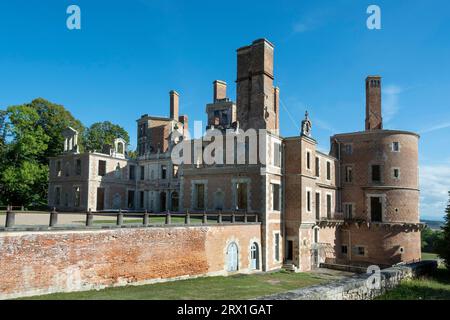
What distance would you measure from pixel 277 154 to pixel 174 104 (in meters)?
22.7

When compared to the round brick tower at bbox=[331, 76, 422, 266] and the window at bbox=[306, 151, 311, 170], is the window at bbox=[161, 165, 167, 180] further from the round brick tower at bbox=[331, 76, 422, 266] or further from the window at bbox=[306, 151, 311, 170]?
the round brick tower at bbox=[331, 76, 422, 266]

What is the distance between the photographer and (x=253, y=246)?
73.2 ft

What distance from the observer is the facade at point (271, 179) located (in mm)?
24188

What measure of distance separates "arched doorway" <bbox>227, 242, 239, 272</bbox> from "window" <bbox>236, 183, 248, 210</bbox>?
4.23 meters

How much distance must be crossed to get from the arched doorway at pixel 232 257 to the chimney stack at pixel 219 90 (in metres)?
22.5

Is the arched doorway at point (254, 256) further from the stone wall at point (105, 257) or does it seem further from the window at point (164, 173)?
the window at point (164, 173)

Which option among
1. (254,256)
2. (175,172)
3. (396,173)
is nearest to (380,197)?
(396,173)

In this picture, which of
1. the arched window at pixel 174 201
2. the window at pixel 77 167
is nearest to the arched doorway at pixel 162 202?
the arched window at pixel 174 201

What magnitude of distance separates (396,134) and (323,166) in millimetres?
7478

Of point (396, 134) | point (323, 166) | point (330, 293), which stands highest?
point (396, 134)

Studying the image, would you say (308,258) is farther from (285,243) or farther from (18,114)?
(18,114)

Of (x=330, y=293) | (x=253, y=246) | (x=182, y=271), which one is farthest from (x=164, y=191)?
(x=330, y=293)

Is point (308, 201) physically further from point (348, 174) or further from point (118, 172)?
point (118, 172)

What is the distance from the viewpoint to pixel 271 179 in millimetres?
23641
